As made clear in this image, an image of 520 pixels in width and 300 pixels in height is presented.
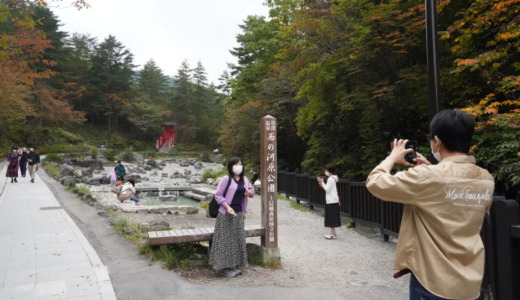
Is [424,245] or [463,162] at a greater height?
[463,162]

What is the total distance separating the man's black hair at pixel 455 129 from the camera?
1.78m

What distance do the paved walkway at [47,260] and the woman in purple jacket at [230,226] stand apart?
1423 mm

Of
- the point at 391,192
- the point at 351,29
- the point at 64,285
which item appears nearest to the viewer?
the point at 391,192

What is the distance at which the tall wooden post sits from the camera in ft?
17.6

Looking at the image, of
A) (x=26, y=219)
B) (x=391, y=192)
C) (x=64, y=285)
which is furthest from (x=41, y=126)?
(x=391, y=192)

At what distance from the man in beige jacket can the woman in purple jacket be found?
3179 millimetres

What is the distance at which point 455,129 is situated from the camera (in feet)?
5.89

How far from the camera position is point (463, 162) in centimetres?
179

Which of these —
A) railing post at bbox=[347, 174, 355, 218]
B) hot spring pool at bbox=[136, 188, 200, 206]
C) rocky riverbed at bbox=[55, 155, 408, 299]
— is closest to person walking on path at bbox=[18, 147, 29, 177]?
hot spring pool at bbox=[136, 188, 200, 206]

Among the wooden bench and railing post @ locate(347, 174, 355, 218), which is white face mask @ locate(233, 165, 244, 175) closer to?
the wooden bench

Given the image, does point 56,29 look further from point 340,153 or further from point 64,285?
point 64,285

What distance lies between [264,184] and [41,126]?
1422 inches

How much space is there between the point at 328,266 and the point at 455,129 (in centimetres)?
418

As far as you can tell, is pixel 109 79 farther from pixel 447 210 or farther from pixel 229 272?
pixel 447 210
